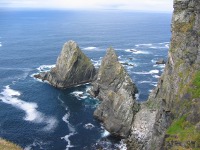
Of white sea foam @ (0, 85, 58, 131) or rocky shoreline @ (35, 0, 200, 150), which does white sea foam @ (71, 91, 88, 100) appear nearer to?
rocky shoreline @ (35, 0, 200, 150)

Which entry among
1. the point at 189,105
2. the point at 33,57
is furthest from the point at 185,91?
the point at 33,57

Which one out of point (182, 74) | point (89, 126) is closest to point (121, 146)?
point (89, 126)

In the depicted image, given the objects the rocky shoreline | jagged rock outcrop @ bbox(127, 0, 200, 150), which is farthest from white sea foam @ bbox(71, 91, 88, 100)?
jagged rock outcrop @ bbox(127, 0, 200, 150)

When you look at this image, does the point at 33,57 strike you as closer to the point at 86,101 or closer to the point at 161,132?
the point at 86,101

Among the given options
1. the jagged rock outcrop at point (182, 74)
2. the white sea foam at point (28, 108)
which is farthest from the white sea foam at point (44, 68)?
the jagged rock outcrop at point (182, 74)

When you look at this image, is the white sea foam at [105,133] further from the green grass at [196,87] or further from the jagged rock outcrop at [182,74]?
the green grass at [196,87]
